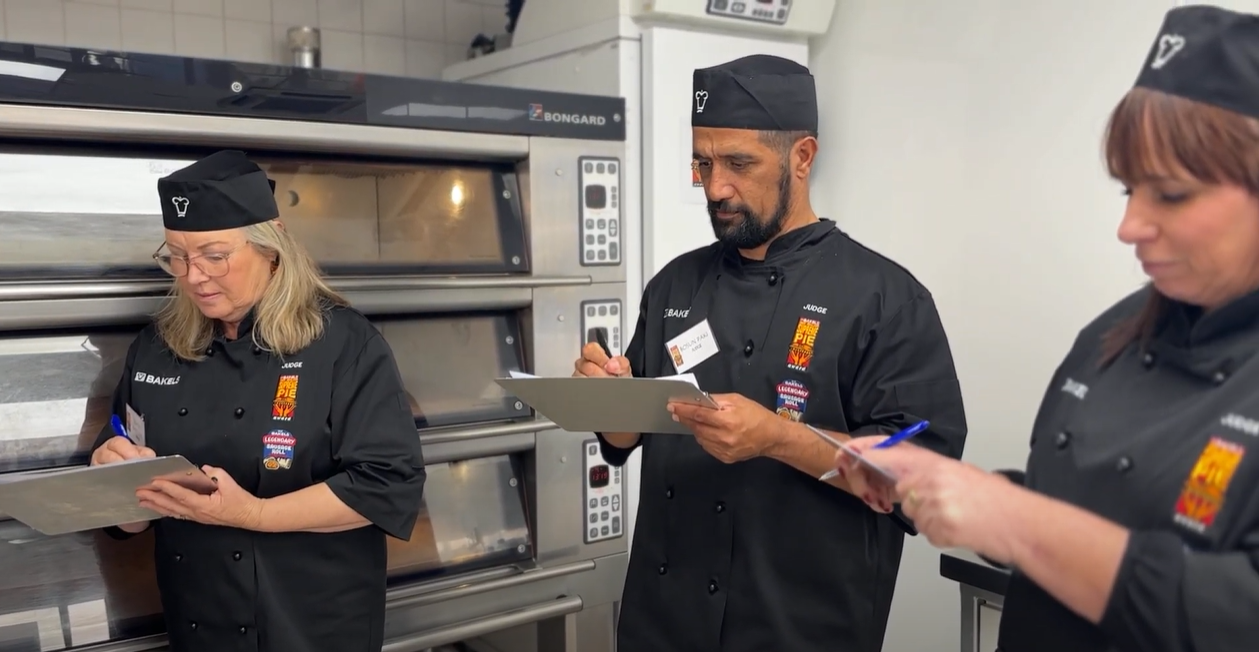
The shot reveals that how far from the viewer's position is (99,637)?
1880mm

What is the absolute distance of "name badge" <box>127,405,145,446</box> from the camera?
1.75 m

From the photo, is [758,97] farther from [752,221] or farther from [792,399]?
[792,399]

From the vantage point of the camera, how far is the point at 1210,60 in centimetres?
89

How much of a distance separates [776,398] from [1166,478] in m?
0.74

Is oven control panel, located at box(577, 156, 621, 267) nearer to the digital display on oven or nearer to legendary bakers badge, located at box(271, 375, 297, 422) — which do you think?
the digital display on oven

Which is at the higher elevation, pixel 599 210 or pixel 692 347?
pixel 599 210

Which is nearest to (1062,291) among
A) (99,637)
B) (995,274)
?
(995,274)

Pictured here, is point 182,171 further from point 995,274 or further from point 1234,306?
point 995,274

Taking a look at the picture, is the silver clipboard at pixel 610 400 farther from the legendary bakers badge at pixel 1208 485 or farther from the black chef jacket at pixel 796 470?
the legendary bakers badge at pixel 1208 485

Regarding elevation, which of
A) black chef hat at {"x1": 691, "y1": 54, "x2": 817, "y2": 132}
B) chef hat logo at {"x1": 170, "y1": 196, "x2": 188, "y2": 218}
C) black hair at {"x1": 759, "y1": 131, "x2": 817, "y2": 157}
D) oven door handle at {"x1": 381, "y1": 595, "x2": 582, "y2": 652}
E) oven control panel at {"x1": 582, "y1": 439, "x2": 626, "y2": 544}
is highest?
black chef hat at {"x1": 691, "y1": 54, "x2": 817, "y2": 132}

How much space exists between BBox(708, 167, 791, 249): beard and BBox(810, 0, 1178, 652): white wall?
2.79ft

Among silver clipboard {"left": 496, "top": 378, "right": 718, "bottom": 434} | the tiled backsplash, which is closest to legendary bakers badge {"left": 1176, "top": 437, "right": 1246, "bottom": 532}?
silver clipboard {"left": 496, "top": 378, "right": 718, "bottom": 434}

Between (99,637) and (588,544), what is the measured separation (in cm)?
107

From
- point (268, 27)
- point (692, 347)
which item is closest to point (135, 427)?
point (692, 347)
